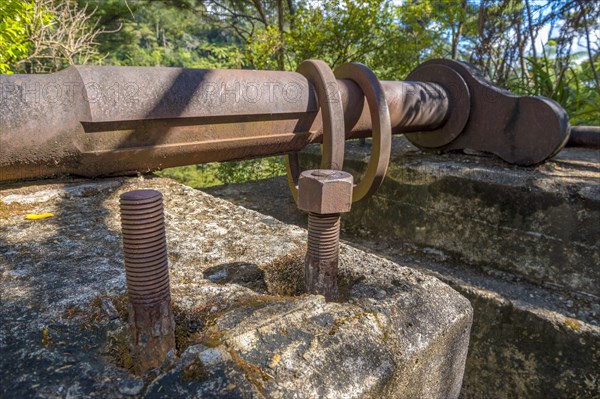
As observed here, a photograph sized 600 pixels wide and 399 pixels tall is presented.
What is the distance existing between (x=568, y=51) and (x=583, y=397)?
558 cm

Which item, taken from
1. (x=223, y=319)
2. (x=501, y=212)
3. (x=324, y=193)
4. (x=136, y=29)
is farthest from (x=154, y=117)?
(x=136, y=29)

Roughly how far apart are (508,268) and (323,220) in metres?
1.82

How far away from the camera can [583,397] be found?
6.98 ft

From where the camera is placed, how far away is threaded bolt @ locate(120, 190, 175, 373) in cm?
84

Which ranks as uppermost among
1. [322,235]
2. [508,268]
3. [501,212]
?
[322,235]

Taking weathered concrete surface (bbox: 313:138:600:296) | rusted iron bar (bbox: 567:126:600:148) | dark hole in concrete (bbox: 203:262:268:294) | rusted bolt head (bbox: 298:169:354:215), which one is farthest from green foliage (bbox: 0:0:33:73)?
rusted iron bar (bbox: 567:126:600:148)

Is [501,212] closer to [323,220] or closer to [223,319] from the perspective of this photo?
[323,220]

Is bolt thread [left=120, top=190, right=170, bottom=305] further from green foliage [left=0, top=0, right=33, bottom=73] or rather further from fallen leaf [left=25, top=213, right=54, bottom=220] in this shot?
green foliage [left=0, top=0, right=33, bottom=73]

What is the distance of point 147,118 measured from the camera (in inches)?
62.9

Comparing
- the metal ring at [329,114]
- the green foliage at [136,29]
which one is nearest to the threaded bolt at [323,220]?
the metal ring at [329,114]

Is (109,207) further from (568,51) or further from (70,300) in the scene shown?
(568,51)

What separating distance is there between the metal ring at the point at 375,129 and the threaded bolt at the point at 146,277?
1.30 metres

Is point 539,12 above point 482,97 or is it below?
above

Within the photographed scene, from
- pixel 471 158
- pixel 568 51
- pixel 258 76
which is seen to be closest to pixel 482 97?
pixel 471 158
